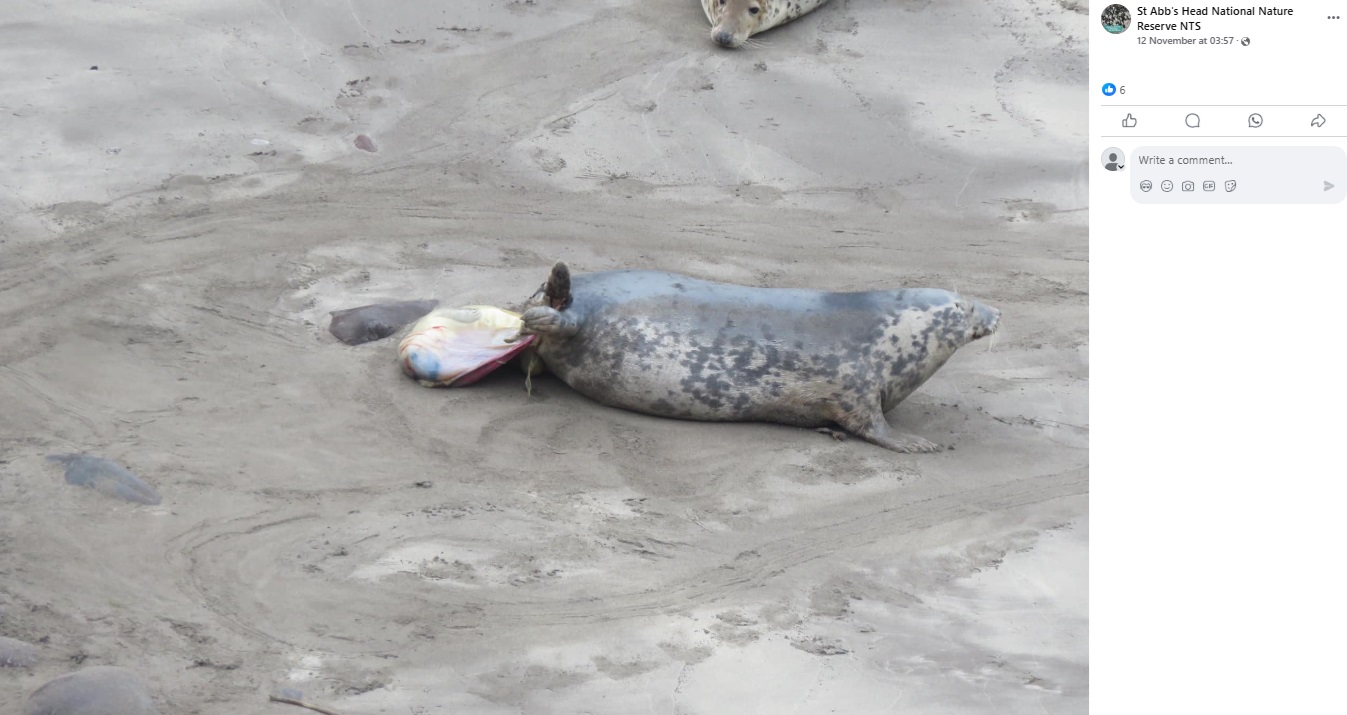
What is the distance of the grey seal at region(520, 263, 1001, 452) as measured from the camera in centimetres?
643

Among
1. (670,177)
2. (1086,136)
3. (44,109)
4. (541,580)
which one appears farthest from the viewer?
(1086,136)

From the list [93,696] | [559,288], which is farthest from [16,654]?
[559,288]

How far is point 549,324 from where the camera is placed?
6344 millimetres

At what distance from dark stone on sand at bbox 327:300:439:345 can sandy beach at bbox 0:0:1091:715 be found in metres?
0.11

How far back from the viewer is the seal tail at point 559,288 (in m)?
6.34

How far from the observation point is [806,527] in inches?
221

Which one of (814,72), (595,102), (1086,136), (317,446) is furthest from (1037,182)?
(317,446)

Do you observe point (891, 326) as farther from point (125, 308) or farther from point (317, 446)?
point (125, 308)

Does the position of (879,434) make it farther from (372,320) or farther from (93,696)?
(93,696)

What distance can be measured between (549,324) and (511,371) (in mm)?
442
